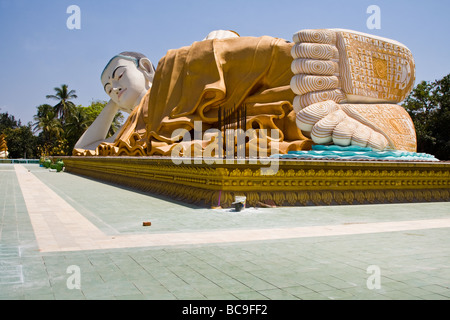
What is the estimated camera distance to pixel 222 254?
404 centimetres

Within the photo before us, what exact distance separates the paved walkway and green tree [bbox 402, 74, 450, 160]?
19.3m

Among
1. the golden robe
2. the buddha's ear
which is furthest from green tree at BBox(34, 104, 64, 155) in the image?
the golden robe

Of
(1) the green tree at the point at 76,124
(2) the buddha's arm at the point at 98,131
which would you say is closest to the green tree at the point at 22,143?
(1) the green tree at the point at 76,124

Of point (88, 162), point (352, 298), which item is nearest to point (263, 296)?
point (352, 298)

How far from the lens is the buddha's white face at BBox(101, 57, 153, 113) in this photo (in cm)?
2198

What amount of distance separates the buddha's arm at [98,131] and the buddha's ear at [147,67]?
361cm

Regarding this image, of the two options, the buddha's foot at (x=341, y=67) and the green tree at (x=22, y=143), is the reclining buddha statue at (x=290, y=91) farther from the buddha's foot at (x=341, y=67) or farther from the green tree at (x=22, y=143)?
the green tree at (x=22, y=143)

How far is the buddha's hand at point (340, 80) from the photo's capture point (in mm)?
10219

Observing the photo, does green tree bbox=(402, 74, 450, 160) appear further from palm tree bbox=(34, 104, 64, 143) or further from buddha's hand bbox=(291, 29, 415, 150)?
palm tree bbox=(34, 104, 64, 143)

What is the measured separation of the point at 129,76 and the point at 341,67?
45.0 ft

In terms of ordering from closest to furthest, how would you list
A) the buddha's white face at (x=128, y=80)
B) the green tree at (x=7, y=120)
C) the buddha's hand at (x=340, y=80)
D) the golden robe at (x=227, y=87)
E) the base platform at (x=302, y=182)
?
the base platform at (x=302, y=182) → the buddha's hand at (x=340, y=80) → the golden robe at (x=227, y=87) → the buddha's white face at (x=128, y=80) → the green tree at (x=7, y=120)

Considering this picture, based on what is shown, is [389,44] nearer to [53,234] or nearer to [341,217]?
[341,217]

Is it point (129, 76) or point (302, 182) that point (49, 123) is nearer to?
point (129, 76)

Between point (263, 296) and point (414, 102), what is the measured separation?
25944mm
